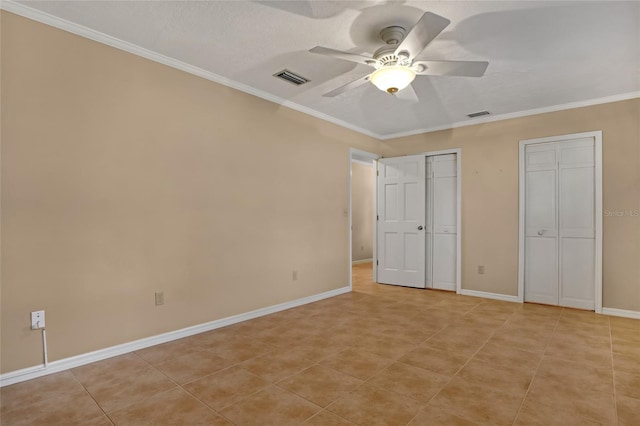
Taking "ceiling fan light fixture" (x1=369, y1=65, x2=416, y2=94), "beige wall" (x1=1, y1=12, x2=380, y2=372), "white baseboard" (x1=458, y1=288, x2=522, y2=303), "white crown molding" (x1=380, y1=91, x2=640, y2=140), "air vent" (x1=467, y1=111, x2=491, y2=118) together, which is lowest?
"white baseboard" (x1=458, y1=288, x2=522, y2=303)

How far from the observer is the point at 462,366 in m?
2.53

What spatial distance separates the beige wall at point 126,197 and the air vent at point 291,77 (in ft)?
1.83

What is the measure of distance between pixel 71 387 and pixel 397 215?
15.4ft

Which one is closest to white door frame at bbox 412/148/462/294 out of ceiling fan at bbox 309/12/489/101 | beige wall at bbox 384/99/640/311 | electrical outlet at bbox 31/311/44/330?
beige wall at bbox 384/99/640/311

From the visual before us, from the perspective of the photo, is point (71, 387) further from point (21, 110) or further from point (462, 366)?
point (462, 366)

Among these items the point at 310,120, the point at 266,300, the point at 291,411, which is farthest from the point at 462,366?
the point at 310,120

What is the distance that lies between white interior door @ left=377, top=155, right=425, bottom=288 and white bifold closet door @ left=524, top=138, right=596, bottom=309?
1.49 m

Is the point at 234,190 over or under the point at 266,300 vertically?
over

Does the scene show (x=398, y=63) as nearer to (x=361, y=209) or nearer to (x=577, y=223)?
(x=577, y=223)

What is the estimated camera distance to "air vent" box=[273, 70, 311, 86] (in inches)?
132

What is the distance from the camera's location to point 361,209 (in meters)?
8.70

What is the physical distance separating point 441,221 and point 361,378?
11.6ft

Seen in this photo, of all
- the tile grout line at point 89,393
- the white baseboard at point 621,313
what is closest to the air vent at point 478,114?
the white baseboard at point 621,313

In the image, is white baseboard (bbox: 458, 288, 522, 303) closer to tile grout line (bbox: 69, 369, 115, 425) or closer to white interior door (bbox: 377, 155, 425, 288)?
white interior door (bbox: 377, 155, 425, 288)
